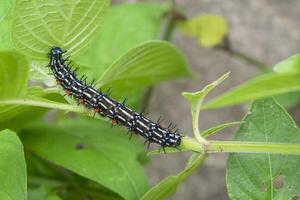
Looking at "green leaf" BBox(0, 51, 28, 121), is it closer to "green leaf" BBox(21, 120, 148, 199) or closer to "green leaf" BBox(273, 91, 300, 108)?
"green leaf" BBox(21, 120, 148, 199)

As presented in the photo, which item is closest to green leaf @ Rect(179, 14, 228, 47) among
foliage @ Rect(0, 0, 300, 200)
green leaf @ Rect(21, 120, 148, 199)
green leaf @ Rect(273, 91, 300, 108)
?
green leaf @ Rect(273, 91, 300, 108)

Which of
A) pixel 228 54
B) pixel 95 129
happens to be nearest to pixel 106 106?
pixel 95 129

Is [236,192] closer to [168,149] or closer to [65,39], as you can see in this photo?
[168,149]

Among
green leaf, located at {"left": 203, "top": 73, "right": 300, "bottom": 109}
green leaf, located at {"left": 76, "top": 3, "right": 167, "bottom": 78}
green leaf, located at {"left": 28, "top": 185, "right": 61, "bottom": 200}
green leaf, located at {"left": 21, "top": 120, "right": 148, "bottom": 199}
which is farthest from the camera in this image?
green leaf, located at {"left": 76, "top": 3, "right": 167, "bottom": 78}

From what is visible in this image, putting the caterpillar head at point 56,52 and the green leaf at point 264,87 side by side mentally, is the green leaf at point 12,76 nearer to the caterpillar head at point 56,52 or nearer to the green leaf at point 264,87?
the caterpillar head at point 56,52

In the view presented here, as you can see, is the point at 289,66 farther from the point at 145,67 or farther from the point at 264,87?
the point at 145,67

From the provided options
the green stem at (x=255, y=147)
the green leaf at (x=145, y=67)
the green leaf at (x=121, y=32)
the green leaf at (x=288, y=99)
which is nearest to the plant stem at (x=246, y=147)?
the green stem at (x=255, y=147)

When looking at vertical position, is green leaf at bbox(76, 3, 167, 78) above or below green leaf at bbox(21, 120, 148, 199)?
above
